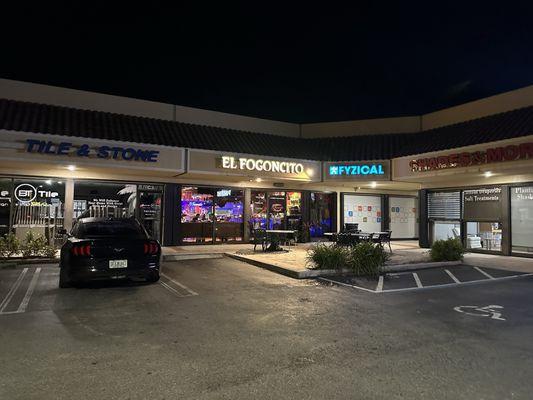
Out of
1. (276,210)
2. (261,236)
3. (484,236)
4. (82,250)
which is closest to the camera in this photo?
(82,250)

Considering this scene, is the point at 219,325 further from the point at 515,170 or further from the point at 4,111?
the point at 4,111

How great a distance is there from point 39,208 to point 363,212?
1501 cm

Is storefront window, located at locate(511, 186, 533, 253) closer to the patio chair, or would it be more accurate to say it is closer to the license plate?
the patio chair

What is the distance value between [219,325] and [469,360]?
338cm

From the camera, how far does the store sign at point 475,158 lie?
40.4ft

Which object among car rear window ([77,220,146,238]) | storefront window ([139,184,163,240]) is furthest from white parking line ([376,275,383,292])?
storefront window ([139,184,163,240])

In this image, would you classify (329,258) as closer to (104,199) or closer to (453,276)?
(453,276)

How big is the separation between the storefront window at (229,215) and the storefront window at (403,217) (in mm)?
8707

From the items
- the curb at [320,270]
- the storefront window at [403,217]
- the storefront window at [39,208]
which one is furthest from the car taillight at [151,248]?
the storefront window at [403,217]

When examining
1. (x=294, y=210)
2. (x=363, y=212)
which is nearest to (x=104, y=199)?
(x=294, y=210)

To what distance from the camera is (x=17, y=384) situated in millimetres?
3994

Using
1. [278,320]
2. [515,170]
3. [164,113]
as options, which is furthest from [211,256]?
[515,170]

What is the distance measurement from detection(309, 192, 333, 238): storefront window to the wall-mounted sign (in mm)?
2804

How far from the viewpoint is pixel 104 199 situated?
16031 millimetres
